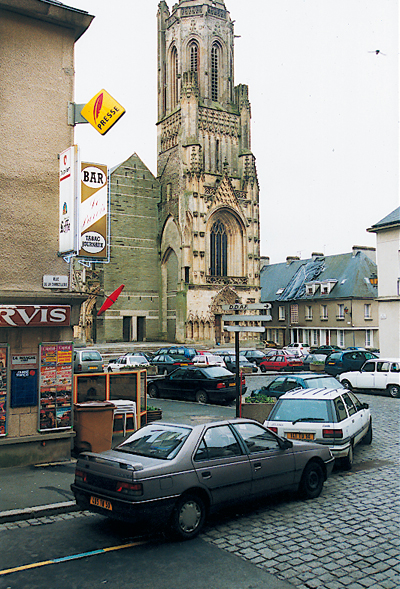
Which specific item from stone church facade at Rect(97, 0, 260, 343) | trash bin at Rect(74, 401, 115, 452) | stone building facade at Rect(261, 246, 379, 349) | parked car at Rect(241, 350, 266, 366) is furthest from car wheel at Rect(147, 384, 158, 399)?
stone building facade at Rect(261, 246, 379, 349)

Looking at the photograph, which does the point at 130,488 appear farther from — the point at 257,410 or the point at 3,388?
the point at 257,410

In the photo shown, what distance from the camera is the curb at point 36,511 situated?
24.6 feet

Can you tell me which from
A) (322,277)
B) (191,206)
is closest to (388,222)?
(191,206)

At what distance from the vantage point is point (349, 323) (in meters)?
52.4

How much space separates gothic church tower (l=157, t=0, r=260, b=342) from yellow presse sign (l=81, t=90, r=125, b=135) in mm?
41635

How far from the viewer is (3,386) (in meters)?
10.2

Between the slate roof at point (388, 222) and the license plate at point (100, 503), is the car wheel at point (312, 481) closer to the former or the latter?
the license plate at point (100, 503)

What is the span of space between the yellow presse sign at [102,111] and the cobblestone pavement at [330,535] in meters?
7.97

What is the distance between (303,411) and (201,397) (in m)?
10.1

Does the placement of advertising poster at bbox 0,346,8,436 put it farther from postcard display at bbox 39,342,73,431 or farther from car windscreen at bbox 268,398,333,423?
car windscreen at bbox 268,398,333,423

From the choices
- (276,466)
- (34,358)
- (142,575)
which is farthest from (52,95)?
(142,575)

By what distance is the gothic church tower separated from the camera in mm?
53781

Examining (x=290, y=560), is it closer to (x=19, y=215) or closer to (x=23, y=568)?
(x=23, y=568)

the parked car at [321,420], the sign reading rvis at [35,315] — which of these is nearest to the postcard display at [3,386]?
the sign reading rvis at [35,315]
